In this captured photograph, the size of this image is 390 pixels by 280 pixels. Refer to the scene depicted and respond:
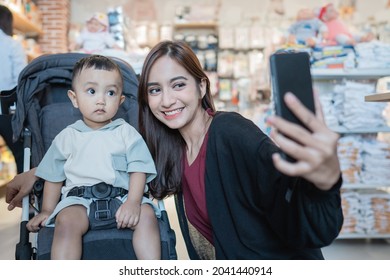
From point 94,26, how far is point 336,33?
192cm

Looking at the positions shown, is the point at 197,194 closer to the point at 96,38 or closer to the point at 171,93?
the point at 171,93

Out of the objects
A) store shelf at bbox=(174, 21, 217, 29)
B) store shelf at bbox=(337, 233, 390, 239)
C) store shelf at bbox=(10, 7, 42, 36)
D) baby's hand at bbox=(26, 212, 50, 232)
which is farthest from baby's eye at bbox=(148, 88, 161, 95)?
store shelf at bbox=(174, 21, 217, 29)

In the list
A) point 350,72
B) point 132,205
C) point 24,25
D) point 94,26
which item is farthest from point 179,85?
point 24,25

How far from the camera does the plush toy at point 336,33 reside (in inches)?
110

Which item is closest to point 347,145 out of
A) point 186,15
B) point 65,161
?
point 65,161

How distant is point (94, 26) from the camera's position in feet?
11.5

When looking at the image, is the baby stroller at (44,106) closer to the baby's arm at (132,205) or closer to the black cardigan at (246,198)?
the baby's arm at (132,205)

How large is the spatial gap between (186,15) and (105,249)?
5.02 meters

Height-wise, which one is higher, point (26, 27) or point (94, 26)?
point (26, 27)

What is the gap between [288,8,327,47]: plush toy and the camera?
9.96 ft

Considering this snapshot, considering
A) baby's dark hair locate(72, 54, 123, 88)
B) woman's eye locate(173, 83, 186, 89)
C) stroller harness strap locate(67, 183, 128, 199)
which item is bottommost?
stroller harness strap locate(67, 183, 128, 199)

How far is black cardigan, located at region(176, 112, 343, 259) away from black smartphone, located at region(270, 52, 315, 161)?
0.24 m

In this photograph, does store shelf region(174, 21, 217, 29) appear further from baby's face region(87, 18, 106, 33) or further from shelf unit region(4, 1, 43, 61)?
baby's face region(87, 18, 106, 33)

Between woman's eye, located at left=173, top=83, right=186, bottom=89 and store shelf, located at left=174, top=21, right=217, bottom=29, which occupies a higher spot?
store shelf, located at left=174, top=21, right=217, bottom=29
